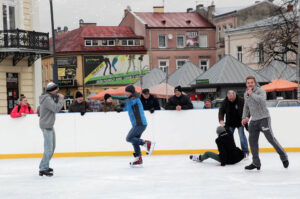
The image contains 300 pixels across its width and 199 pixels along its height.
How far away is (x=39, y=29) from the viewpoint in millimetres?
24656

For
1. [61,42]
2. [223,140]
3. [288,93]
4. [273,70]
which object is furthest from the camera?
[61,42]

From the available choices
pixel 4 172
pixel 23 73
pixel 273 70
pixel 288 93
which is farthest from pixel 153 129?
pixel 288 93

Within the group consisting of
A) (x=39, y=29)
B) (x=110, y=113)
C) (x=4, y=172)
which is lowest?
(x=4, y=172)

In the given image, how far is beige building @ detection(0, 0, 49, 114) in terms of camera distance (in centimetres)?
2302

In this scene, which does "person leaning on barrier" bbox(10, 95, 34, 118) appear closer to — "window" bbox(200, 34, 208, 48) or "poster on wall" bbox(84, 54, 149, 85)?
"poster on wall" bbox(84, 54, 149, 85)

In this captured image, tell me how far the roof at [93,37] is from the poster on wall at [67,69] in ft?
2.98

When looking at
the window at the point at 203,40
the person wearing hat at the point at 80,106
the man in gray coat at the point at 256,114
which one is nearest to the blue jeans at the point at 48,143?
the man in gray coat at the point at 256,114

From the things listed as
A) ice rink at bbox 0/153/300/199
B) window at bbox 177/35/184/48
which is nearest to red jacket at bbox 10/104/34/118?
ice rink at bbox 0/153/300/199

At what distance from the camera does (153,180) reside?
8742mm

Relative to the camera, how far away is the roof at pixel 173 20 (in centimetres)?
5659

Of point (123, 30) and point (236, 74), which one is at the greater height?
point (123, 30)

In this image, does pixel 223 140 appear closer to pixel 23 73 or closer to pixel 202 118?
pixel 202 118

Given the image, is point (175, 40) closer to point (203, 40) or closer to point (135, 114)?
point (203, 40)

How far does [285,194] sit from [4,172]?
18.3ft
